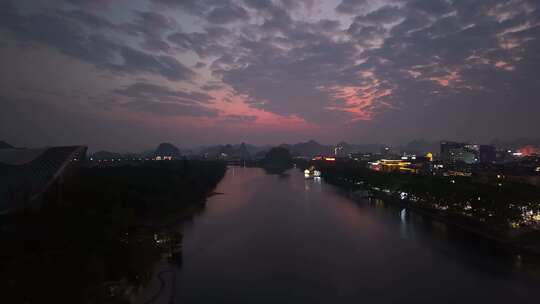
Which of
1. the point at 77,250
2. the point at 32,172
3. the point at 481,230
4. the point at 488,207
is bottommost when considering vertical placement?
the point at 481,230

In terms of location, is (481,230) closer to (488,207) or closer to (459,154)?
(488,207)

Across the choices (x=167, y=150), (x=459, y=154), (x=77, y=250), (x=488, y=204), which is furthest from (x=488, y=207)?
(x=167, y=150)

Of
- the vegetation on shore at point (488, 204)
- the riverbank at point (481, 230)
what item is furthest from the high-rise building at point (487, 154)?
the riverbank at point (481, 230)

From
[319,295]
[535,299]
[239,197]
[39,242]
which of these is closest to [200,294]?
[319,295]

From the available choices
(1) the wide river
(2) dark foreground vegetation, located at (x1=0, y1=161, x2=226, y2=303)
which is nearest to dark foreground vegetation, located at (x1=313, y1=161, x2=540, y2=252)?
(1) the wide river

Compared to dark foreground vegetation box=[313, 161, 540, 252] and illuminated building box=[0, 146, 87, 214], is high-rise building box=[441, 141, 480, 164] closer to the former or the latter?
dark foreground vegetation box=[313, 161, 540, 252]

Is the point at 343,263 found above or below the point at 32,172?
below

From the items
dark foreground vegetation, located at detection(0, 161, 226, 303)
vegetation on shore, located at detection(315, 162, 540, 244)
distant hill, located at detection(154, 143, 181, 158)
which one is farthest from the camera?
distant hill, located at detection(154, 143, 181, 158)

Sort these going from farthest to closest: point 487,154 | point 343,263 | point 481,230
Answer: point 487,154, point 481,230, point 343,263
